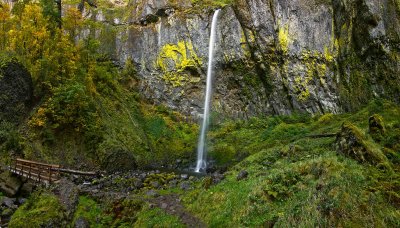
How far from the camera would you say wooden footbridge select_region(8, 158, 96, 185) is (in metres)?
15.3

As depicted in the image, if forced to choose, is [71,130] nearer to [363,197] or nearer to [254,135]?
[254,135]

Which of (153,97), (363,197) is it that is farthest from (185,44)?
(363,197)

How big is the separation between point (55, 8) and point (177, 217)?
67.0 ft

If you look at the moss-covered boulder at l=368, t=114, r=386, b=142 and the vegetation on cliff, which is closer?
the vegetation on cliff

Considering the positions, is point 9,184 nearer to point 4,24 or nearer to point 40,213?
point 40,213

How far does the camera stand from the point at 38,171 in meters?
15.6

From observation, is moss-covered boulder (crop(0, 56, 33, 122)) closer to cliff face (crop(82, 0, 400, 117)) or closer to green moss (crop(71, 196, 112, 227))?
green moss (crop(71, 196, 112, 227))

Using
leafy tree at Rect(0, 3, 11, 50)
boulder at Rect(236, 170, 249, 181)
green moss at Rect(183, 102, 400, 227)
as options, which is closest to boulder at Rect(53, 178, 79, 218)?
green moss at Rect(183, 102, 400, 227)

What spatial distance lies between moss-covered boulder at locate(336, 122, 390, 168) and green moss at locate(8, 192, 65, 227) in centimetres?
1031

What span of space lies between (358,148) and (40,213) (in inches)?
435

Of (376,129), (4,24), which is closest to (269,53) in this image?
(376,129)

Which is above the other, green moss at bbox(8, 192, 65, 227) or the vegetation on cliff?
the vegetation on cliff

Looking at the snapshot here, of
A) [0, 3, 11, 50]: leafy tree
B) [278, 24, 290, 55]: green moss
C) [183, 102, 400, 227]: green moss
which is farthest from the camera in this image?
[278, 24, 290, 55]: green moss

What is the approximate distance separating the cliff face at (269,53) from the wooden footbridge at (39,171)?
16.0 meters
